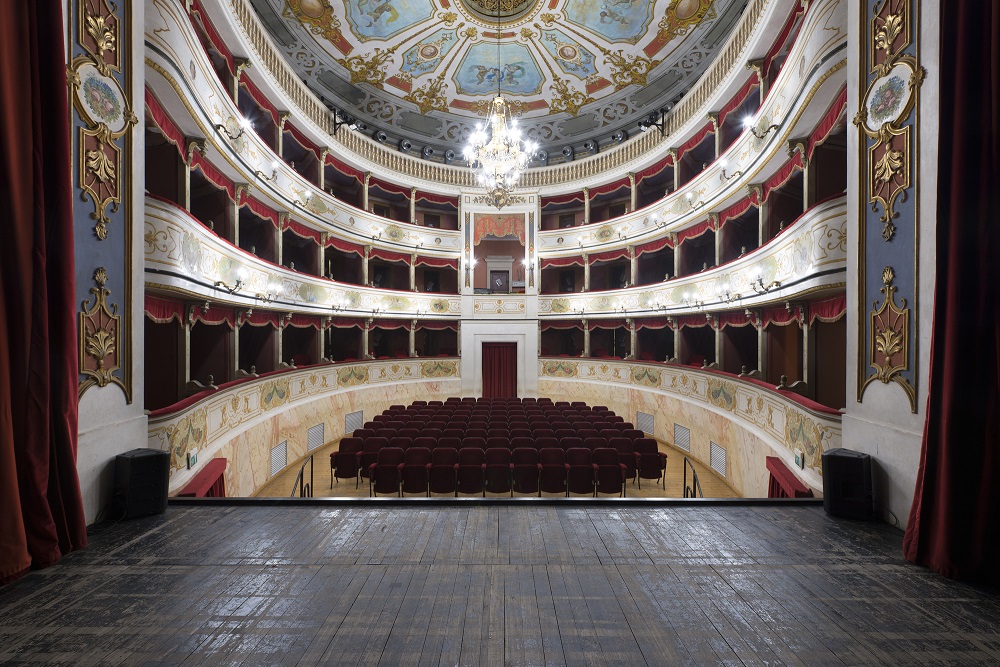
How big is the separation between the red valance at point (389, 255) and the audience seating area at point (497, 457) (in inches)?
287

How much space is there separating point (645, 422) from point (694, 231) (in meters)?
5.51

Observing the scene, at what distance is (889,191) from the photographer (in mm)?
3578

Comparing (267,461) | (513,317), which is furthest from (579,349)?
(267,461)

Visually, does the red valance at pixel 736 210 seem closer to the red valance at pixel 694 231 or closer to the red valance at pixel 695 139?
the red valance at pixel 694 231

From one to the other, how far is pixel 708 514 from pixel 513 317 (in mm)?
12915

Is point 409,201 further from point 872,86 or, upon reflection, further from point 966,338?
point 966,338

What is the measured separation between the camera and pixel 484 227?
16422 mm

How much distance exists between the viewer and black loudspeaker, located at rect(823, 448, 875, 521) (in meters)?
3.59

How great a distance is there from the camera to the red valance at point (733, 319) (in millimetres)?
9111

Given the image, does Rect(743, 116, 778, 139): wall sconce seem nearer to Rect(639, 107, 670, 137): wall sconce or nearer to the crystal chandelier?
the crystal chandelier

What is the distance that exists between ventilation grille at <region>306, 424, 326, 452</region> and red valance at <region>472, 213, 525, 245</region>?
341 inches

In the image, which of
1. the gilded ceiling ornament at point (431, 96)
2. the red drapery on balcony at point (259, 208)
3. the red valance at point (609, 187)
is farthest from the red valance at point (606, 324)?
the red drapery on balcony at point (259, 208)

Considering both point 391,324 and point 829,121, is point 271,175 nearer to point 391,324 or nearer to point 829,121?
point 391,324

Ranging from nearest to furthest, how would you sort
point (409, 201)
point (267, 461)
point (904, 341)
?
1. point (904, 341)
2. point (267, 461)
3. point (409, 201)
